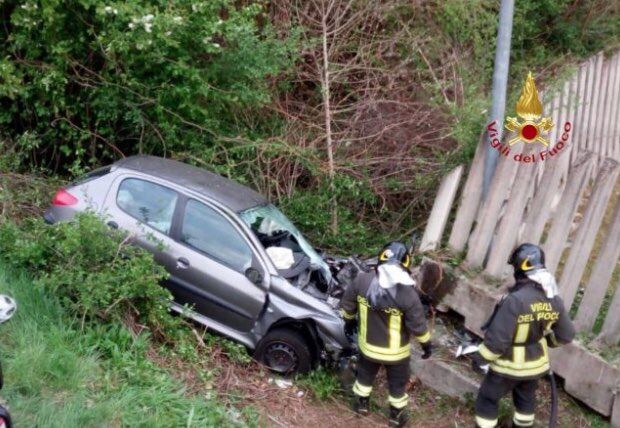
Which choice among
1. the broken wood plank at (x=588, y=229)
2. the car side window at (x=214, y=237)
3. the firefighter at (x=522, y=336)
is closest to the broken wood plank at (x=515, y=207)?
the broken wood plank at (x=588, y=229)

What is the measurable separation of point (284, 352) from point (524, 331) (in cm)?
197

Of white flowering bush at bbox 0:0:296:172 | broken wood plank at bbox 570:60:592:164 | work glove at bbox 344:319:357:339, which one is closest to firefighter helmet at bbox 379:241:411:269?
work glove at bbox 344:319:357:339

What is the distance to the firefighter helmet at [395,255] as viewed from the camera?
18.6 feet

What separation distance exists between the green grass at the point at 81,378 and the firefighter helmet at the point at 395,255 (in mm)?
1494

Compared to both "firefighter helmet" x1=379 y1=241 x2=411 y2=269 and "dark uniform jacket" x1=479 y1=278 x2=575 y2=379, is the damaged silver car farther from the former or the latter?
"dark uniform jacket" x1=479 y1=278 x2=575 y2=379

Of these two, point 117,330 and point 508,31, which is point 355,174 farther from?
point 117,330

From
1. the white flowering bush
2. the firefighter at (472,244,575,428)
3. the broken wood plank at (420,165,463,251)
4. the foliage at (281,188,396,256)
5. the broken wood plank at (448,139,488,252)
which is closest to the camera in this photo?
the firefighter at (472,244,575,428)

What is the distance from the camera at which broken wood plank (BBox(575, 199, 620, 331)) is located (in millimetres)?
5852

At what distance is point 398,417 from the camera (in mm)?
5969

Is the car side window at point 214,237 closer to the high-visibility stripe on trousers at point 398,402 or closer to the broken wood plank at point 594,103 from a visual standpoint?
the high-visibility stripe on trousers at point 398,402

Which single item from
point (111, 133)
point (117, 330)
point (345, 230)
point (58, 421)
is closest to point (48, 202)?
point (111, 133)

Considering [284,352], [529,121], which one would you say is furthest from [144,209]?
[529,121]

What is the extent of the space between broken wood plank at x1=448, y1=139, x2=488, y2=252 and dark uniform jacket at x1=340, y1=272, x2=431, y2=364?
125cm

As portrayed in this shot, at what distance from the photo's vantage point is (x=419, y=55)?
30.6 ft
